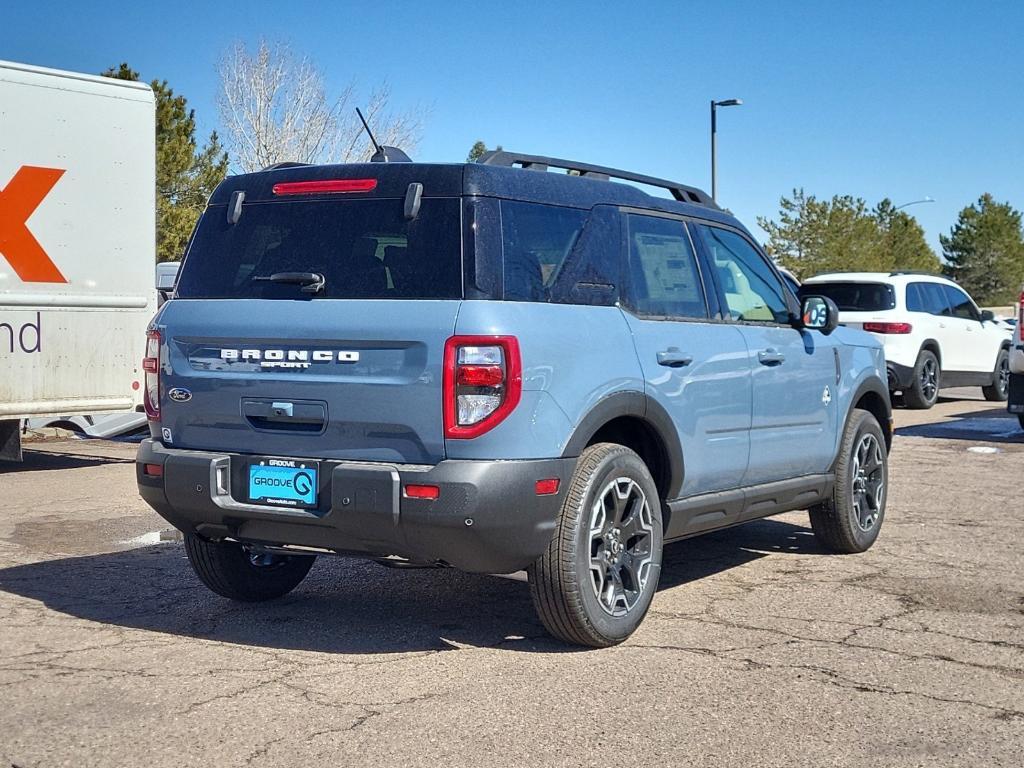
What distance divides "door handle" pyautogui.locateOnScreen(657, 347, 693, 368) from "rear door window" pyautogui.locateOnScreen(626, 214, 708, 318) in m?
0.19

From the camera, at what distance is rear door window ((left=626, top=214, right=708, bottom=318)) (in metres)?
5.92

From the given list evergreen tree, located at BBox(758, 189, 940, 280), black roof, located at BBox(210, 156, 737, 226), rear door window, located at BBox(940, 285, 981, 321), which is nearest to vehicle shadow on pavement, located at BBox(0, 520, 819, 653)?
black roof, located at BBox(210, 156, 737, 226)

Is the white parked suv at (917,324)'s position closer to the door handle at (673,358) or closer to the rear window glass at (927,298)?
the rear window glass at (927,298)

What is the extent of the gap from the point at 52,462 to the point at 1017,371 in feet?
31.7

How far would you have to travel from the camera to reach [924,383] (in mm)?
18406

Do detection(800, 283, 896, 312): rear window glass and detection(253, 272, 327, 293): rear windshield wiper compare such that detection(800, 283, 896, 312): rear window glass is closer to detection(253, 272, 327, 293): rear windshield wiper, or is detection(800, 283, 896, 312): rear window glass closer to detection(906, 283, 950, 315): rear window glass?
detection(906, 283, 950, 315): rear window glass

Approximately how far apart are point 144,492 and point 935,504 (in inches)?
242

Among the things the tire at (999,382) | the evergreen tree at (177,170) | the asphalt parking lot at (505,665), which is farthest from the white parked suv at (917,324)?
the evergreen tree at (177,170)

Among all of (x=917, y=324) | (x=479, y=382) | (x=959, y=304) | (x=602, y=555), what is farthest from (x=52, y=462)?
(x=959, y=304)

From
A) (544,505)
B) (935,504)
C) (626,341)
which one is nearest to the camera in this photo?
(544,505)

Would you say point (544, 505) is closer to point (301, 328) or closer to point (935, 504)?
point (301, 328)

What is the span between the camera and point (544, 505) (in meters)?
5.08

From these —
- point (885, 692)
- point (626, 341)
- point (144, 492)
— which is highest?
point (626, 341)

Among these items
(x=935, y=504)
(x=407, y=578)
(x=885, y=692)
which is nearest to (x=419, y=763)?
(x=885, y=692)
